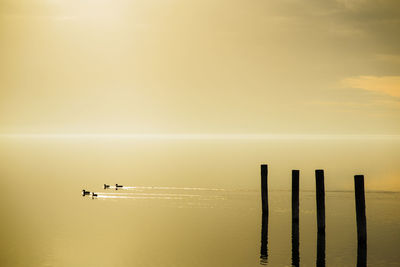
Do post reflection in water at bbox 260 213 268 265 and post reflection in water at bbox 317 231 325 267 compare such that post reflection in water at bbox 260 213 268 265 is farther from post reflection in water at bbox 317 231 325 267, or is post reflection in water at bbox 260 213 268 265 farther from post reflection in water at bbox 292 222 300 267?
post reflection in water at bbox 317 231 325 267

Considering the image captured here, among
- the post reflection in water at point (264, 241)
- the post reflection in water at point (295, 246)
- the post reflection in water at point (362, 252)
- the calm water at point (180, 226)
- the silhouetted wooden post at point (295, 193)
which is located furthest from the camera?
the silhouetted wooden post at point (295, 193)

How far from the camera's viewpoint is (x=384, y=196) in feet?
189

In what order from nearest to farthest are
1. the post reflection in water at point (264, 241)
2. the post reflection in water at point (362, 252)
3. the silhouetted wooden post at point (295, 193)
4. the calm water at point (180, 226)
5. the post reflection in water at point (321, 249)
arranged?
1. the post reflection in water at point (321, 249)
2. the post reflection in water at point (362, 252)
3. the post reflection in water at point (264, 241)
4. the calm water at point (180, 226)
5. the silhouetted wooden post at point (295, 193)

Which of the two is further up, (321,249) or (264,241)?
(264,241)

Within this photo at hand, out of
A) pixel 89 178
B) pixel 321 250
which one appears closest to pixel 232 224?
pixel 321 250

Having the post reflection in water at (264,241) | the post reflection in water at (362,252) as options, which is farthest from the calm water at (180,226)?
the post reflection in water at (362,252)

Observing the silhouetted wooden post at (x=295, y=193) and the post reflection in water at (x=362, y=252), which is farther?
the silhouetted wooden post at (x=295, y=193)

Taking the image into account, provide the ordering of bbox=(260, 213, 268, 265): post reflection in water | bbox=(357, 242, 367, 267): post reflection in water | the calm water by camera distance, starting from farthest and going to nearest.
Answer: the calm water → bbox=(260, 213, 268, 265): post reflection in water → bbox=(357, 242, 367, 267): post reflection in water

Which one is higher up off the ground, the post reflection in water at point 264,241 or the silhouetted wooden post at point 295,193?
the silhouetted wooden post at point 295,193

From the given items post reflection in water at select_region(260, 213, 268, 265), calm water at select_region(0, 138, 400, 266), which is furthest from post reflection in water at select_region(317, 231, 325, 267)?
post reflection in water at select_region(260, 213, 268, 265)

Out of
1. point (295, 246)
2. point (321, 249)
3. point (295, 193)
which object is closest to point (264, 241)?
point (295, 246)

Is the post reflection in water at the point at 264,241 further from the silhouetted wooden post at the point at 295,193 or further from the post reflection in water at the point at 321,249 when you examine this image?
the post reflection in water at the point at 321,249

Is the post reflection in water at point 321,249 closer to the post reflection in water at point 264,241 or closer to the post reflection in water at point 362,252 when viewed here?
the post reflection in water at point 362,252

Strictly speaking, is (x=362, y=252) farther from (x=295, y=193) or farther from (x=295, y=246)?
(x=295, y=193)
